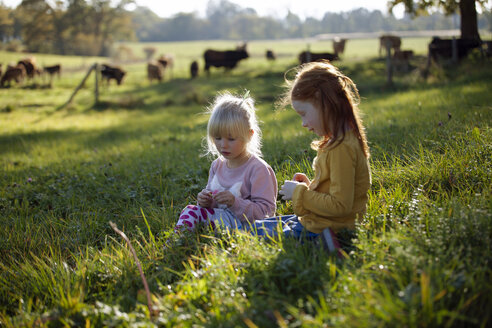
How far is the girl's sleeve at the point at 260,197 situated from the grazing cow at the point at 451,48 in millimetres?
16055

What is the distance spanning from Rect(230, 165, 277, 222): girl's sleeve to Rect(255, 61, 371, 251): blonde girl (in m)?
0.45

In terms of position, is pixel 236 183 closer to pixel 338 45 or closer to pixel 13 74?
pixel 13 74

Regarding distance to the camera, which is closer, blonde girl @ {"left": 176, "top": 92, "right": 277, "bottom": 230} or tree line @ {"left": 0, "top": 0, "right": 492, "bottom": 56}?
blonde girl @ {"left": 176, "top": 92, "right": 277, "bottom": 230}

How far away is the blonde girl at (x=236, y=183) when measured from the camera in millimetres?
3152

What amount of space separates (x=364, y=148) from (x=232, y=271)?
44.9 inches

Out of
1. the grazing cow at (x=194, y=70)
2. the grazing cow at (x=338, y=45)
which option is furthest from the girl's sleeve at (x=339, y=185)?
the grazing cow at (x=338, y=45)

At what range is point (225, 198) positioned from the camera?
3059 millimetres

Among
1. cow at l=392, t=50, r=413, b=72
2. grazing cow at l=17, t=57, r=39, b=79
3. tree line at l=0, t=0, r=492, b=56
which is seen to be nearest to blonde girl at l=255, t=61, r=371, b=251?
cow at l=392, t=50, r=413, b=72

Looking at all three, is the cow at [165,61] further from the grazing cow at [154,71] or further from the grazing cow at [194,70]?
the grazing cow at [154,71]

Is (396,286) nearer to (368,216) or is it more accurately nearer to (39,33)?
(368,216)

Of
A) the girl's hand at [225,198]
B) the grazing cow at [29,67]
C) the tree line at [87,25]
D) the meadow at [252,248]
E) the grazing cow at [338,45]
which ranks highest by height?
the tree line at [87,25]

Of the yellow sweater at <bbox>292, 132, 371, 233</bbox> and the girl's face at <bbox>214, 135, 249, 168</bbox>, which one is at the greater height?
the girl's face at <bbox>214, 135, 249, 168</bbox>

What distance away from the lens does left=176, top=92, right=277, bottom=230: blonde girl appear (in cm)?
315

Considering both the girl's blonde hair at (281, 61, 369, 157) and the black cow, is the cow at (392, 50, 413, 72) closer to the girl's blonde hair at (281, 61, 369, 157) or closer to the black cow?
the black cow
